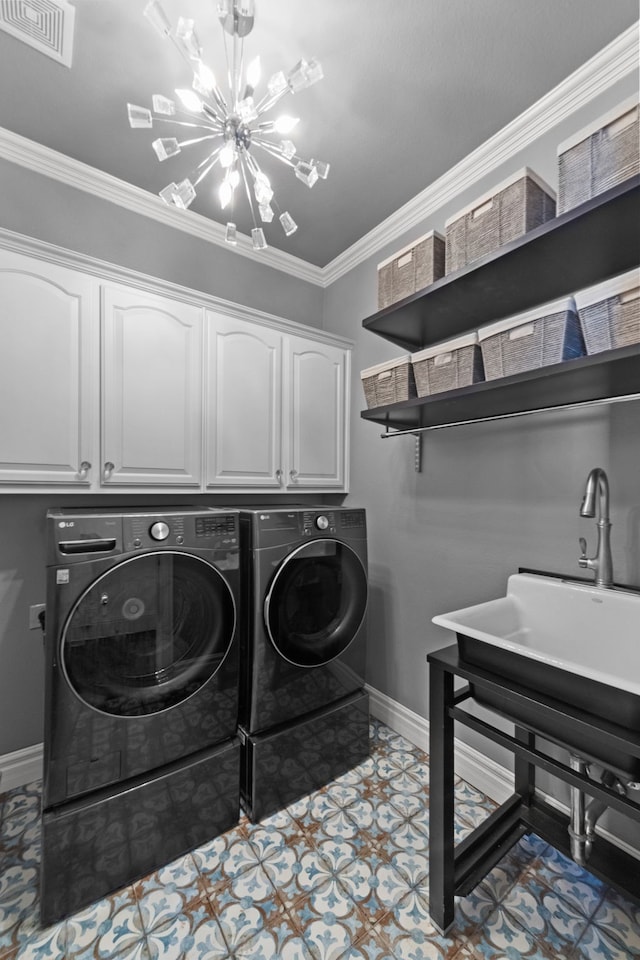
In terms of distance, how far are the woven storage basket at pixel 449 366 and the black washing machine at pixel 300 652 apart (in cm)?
66

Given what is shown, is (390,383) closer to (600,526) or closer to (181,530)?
(600,526)

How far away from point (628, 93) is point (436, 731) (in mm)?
2141

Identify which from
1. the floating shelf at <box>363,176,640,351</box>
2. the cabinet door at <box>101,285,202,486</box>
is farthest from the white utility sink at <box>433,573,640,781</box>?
the cabinet door at <box>101,285,202,486</box>

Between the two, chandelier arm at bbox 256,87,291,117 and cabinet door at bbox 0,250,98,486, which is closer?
chandelier arm at bbox 256,87,291,117

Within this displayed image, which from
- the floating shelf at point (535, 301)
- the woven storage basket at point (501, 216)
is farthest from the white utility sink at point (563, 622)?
the woven storage basket at point (501, 216)

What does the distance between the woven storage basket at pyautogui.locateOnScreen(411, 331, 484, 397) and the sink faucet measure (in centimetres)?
50

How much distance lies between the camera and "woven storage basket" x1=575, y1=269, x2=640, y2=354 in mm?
1025

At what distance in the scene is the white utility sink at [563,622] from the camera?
122 cm

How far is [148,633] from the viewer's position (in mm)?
1403

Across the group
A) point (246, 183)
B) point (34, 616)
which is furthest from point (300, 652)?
→ point (246, 183)

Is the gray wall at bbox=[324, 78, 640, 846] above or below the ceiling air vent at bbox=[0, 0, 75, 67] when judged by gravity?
below

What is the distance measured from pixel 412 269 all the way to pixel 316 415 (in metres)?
0.92

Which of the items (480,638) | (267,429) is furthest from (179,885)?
(267,429)

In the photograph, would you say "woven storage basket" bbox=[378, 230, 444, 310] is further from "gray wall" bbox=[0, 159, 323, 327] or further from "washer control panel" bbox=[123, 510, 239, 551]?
"washer control panel" bbox=[123, 510, 239, 551]
